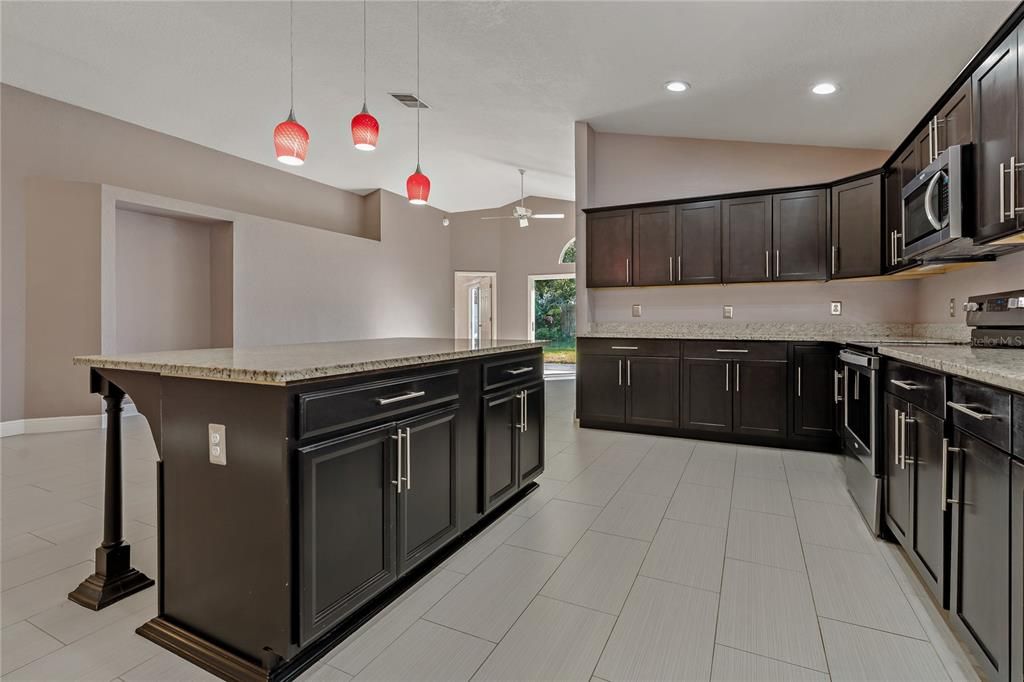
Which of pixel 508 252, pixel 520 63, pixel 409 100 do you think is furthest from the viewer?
pixel 508 252

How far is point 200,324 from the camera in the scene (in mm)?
6285

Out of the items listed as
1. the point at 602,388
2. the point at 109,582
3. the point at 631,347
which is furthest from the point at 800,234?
the point at 109,582

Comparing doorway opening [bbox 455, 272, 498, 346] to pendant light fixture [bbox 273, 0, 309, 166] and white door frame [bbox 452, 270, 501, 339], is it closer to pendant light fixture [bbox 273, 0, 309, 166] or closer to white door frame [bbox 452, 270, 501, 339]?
white door frame [bbox 452, 270, 501, 339]

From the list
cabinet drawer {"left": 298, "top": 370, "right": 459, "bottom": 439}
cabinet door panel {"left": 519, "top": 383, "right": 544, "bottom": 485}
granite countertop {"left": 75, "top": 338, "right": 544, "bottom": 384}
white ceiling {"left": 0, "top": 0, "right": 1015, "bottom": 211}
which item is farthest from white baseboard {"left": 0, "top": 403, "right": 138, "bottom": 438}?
cabinet drawer {"left": 298, "top": 370, "right": 459, "bottom": 439}

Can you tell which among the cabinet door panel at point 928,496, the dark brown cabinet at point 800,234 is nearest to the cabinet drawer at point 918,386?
the cabinet door panel at point 928,496

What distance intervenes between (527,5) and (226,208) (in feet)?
16.8

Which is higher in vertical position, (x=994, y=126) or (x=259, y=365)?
(x=994, y=126)

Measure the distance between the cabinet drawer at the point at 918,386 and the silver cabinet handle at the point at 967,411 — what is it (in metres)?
0.09

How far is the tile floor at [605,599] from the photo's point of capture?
1.49 metres

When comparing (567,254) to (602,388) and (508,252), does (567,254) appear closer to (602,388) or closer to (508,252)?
(508,252)

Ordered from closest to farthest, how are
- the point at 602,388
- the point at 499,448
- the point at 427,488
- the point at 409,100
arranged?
the point at 427,488 < the point at 499,448 < the point at 602,388 < the point at 409,100

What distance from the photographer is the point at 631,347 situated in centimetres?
454

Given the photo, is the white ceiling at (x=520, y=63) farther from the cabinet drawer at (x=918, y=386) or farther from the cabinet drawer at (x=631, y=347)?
the cabinet drawer at (x=631, y=347)

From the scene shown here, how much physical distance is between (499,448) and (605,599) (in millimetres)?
933
